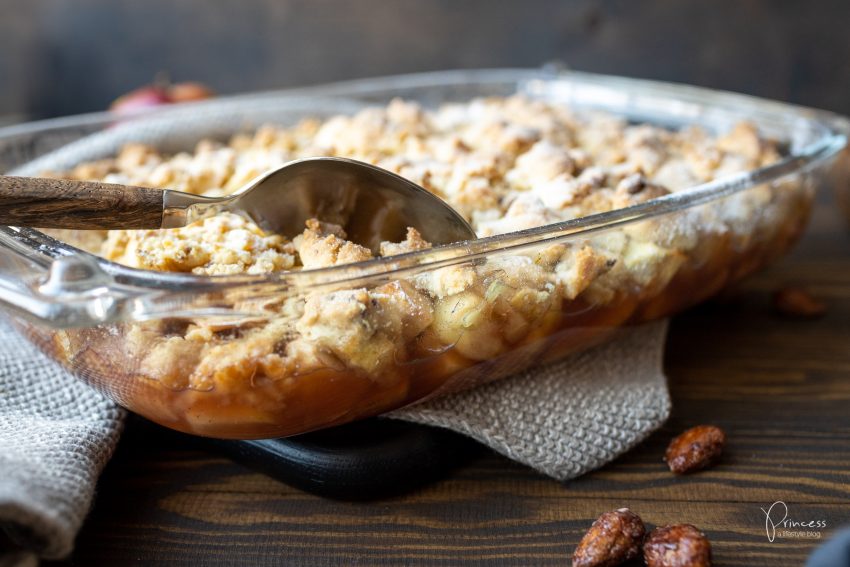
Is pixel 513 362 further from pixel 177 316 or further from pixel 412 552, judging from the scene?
pixel 177 316

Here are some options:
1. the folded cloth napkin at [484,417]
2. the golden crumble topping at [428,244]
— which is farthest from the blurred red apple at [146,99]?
the folded cloth napkin at [484,417]

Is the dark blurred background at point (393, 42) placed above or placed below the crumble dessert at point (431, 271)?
above

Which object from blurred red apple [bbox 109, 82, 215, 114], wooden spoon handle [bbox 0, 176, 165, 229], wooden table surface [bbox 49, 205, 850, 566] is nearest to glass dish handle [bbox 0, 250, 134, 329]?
wooden spoon handle [bbox 0, 176, 165, 229]

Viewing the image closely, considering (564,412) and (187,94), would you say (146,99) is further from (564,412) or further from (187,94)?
(564,412)

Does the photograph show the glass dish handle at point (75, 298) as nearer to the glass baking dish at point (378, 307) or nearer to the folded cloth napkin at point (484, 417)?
the glass baking dish at point (378, 307)

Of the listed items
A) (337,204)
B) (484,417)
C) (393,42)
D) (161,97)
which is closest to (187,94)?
(161,97)

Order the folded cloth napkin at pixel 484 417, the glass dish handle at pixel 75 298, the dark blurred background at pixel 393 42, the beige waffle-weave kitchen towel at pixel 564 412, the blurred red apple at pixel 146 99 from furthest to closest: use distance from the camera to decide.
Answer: the dark blurred background at pixel 393 42, the blurred red apple at pixel 146 99, the beige waffle-weave kitchen towel at pixel 564 412, the folded cloth napkin at pixel 484 417, the glass dish handle at pixel 75 298
